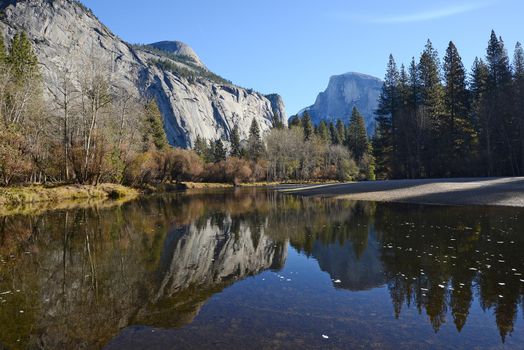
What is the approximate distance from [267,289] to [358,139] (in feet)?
283

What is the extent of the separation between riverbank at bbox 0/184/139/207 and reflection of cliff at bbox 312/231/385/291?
24015mm

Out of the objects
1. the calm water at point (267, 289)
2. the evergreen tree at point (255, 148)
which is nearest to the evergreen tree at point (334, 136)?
the evergreen tree at point (255, 148)

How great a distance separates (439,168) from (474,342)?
1710 inches

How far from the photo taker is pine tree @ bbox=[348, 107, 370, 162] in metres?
88.1

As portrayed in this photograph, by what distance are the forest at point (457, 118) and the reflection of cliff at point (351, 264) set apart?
116 feet

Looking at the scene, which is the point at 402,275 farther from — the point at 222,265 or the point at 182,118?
the point at 182,118

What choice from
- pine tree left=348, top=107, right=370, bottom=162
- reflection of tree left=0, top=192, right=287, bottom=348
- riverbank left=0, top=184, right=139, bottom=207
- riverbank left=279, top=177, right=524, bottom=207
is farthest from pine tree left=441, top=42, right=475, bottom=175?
pine tree left=348, top=107, right=370, bottom=162

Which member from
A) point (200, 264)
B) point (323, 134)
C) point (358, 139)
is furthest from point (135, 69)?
point (200, 264)

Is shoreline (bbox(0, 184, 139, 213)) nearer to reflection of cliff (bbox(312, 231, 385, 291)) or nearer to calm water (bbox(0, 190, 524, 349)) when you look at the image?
calm water (bbox(0, 190, 524, 349))

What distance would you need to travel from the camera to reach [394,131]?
51.6 meters

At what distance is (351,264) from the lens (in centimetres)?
870

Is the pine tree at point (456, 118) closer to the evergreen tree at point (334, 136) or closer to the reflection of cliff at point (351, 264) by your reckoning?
the reflection of cliff at point (351, 264)

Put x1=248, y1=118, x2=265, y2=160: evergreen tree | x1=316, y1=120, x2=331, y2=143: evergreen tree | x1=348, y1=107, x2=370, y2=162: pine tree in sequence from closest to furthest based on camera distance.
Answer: x1=248, y1=118, x2=265, y2=160: evergreen tree → x1=348, y1=107, x2=370, y2=162: pine tree → x1=316, y1=120, x2=331, y2=143: evergreen tree

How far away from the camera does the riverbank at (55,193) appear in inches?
1005
